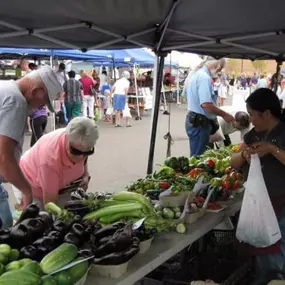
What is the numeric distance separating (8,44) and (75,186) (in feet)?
4.46

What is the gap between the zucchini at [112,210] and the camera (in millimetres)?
2461

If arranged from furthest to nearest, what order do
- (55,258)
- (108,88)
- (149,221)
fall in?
(108,88) < (149,221) < (55,258)

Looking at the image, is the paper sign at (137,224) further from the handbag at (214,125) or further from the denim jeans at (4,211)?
the handbag at (214,125)

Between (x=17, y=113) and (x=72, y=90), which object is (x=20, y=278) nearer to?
(x=17, y=113)

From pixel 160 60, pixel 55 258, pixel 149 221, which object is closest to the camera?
pixel 55 258

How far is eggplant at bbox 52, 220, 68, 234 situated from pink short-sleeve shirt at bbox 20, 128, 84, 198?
0.89m

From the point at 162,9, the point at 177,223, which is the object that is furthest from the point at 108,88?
the point at 177,223

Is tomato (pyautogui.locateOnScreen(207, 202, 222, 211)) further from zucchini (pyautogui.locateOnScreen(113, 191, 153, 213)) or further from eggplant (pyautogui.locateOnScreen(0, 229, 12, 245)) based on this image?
eggplant (pyautogui.locateOnScreen(0, 229, 12, 245))

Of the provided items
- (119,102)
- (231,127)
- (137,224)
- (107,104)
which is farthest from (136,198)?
(107,104)

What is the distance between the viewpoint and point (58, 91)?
9.60 ft

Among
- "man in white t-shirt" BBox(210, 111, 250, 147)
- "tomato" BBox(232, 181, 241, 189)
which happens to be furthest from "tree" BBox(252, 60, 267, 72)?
"tomato" BBox(232, 181, 241, 189)

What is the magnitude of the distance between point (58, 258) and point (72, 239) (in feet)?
1.01

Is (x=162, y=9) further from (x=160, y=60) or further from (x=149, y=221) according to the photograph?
(x=149, y=221)

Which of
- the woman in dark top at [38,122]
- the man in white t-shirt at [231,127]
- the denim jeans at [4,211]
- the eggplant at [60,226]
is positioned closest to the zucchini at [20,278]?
the eggplant at [60,226]
